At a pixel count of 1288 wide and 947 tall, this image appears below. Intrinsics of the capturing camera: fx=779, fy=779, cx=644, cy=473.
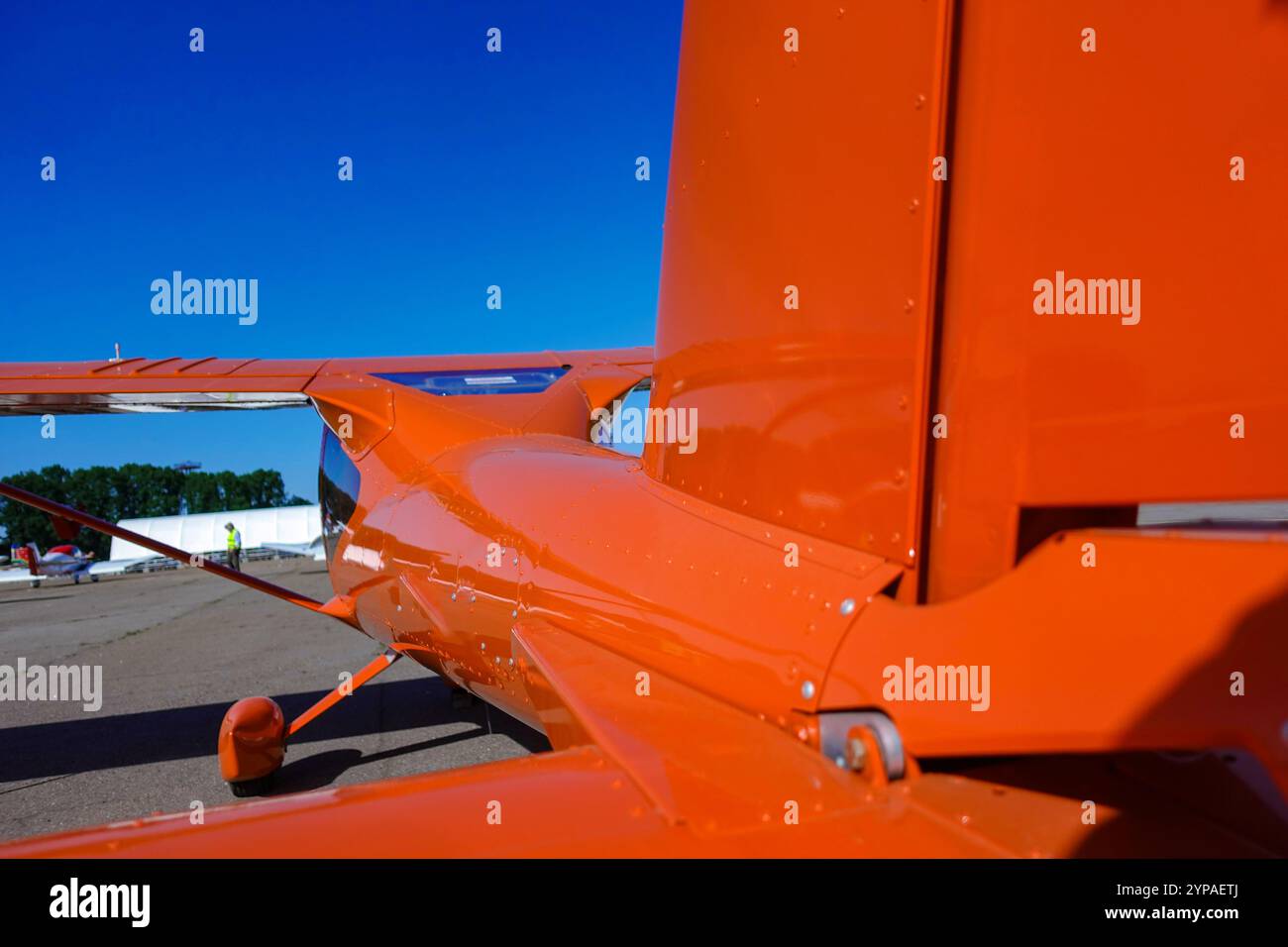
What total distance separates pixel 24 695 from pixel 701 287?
32.5 feet

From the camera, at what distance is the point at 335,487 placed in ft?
19.9

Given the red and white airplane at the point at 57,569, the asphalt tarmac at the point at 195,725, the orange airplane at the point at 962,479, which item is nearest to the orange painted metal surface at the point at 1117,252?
the orange airplane at the point at 962,479

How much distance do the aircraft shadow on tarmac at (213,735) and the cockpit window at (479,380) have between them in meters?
2.73

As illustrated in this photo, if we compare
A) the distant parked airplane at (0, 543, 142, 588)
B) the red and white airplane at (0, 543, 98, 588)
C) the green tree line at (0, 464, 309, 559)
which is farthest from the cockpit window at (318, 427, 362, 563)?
the green tree line at (0, 464, 309, 559)

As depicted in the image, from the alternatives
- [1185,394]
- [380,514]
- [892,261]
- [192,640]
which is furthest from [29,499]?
[192,640]

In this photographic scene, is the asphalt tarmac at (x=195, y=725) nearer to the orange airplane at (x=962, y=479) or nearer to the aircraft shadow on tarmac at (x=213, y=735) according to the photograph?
the aircraft shadow on tarmac at (x=213, y=735)

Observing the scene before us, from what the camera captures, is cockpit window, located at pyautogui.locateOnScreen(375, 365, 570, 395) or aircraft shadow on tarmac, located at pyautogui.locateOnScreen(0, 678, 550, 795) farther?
cockpit window, located at pyautogui.locateOnScreen(375, 365, 570, 395)

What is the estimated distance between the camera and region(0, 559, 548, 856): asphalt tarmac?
5.25 m

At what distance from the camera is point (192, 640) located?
1205 cm

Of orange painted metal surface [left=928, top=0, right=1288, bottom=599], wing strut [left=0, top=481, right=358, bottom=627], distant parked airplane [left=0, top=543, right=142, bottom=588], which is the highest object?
orange painted metal surface [left=928, top=0, right=1288, bottom=599]

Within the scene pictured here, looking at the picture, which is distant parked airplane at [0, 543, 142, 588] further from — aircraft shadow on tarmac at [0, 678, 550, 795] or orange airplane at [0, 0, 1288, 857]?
orange airplane at [0, 0, 1288, 857]

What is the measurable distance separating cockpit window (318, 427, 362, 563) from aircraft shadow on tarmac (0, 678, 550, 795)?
156 cm

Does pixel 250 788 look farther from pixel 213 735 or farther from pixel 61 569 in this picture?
pixel 61 569
